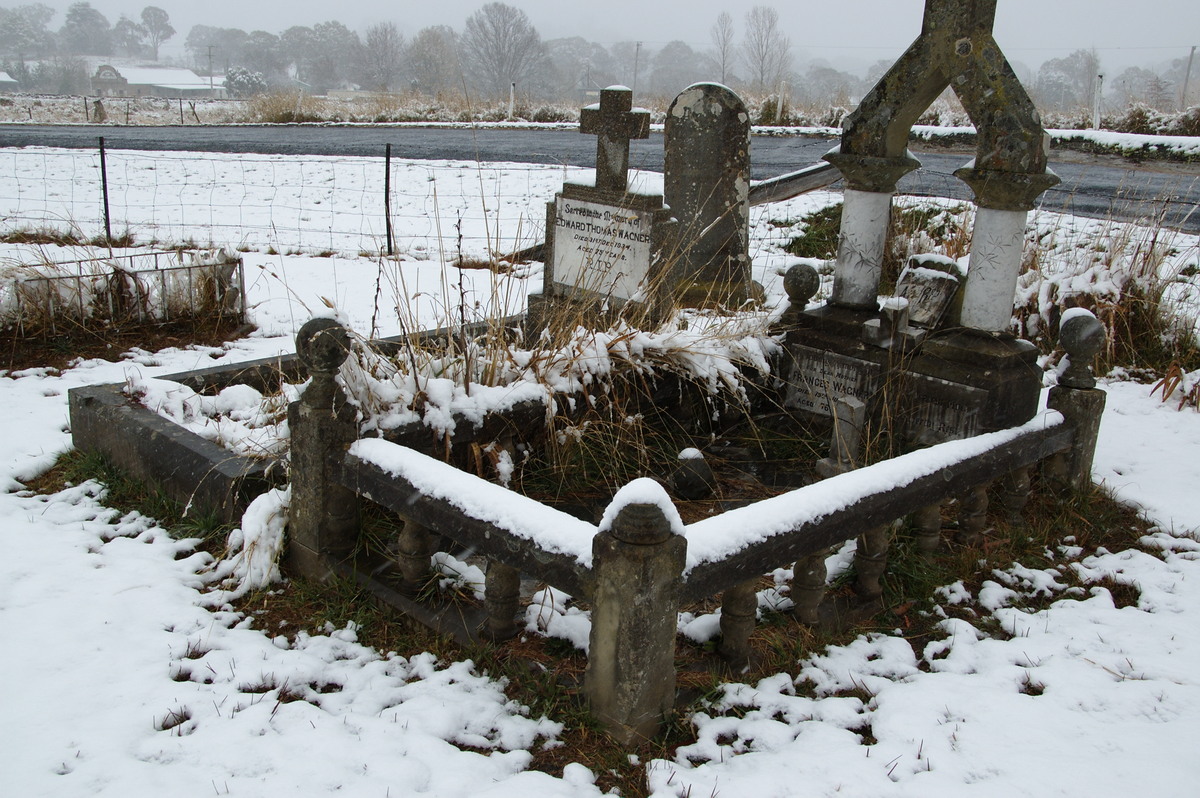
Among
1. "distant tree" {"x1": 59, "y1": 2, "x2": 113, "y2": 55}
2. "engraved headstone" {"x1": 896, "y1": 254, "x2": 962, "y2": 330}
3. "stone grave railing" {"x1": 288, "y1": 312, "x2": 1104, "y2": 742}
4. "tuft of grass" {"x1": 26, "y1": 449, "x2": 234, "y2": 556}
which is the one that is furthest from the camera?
"distant tree" {"x1": 59, "y1": 2, "x2": 113, "y2": 55}

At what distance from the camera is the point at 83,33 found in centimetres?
14638

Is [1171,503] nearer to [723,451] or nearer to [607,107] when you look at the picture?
[723,451]

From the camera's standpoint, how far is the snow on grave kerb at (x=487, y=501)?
258 cm

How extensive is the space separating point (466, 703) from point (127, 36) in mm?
193373

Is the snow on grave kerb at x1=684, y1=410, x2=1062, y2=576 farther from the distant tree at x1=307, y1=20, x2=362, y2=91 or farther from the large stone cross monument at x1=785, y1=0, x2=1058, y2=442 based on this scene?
the distant tree at x1=307, y1=20, x2=362, y2=91

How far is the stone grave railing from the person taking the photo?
96.3 inches

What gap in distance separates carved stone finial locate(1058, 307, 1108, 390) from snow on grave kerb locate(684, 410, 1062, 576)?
82cm

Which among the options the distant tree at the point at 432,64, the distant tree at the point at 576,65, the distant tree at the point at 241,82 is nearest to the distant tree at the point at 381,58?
the distant tree at the point at 432,64

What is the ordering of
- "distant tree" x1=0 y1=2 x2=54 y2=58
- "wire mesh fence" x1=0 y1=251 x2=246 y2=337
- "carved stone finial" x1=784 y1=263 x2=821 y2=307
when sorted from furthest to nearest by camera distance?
"distant tree" x1=0 y1=2 x2=54 y2=58, "wire mesh fence" x1=0 y1=251 x2=246 y2=337, "carved stone finial" x1=784 y1=263 x2=821 y2=307

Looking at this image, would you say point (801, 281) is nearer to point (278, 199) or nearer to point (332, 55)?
point (278, 199)

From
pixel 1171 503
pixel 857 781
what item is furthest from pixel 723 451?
pixel 857 781

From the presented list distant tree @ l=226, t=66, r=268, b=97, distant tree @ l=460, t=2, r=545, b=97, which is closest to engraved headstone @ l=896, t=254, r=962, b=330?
distant tree @ l=460, t=2, r=545, b=97

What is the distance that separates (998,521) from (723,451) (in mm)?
1338

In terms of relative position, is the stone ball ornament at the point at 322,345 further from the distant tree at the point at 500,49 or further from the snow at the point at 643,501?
the distant tree at the point at 500,49
